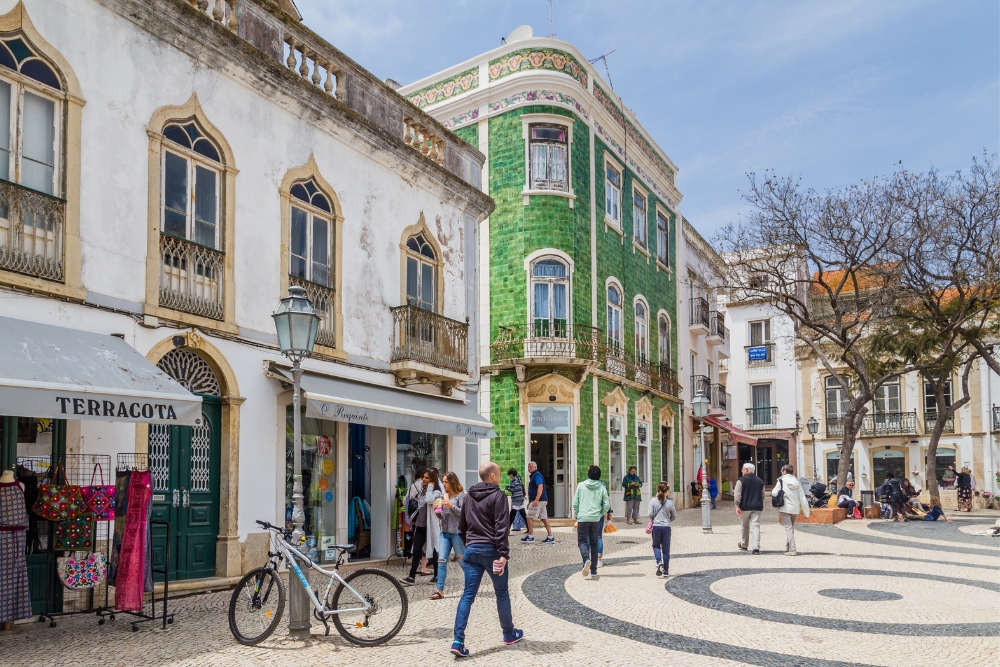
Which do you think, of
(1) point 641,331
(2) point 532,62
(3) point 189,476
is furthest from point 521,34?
(3) point 189,476

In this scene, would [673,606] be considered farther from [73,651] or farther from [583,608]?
[73,651]

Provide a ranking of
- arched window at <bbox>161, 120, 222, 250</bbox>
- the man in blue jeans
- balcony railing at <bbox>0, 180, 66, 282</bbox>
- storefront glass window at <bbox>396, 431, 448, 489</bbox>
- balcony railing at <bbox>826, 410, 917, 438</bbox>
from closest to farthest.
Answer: the man in blue jeans
balcony railing at <bbox>0, 180, 66, 282</bbox>
arched window at <bbox>161, 120, 222, 250</bbox>
storefront glass window at <bbox>396, 431, 448, 489</bbox>
balcony railing at <bbox>826, 410, 917, 438</bbox>

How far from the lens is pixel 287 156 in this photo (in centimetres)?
1353

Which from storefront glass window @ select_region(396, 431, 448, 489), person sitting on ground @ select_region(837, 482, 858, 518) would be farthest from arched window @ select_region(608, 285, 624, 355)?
storefront glass window @ select_region(396, 431, 448, 489)

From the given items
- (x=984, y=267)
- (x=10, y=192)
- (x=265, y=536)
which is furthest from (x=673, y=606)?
(x=984, y=267)

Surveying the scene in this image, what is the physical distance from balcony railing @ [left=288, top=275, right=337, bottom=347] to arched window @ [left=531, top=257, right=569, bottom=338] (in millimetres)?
10885

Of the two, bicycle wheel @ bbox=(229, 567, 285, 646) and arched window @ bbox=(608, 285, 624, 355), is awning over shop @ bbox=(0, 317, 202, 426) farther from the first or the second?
arched window @ bbox=(608, 285, 624, 355)

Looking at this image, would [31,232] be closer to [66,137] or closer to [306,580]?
[66,137]

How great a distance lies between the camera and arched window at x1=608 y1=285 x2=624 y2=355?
27.3 meters

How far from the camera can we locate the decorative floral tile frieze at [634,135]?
27219 mm

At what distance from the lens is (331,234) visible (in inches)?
570

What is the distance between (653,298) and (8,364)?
82.0 ft

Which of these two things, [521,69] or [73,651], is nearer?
[73,651]

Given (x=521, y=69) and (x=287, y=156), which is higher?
(x=521, y=69)
